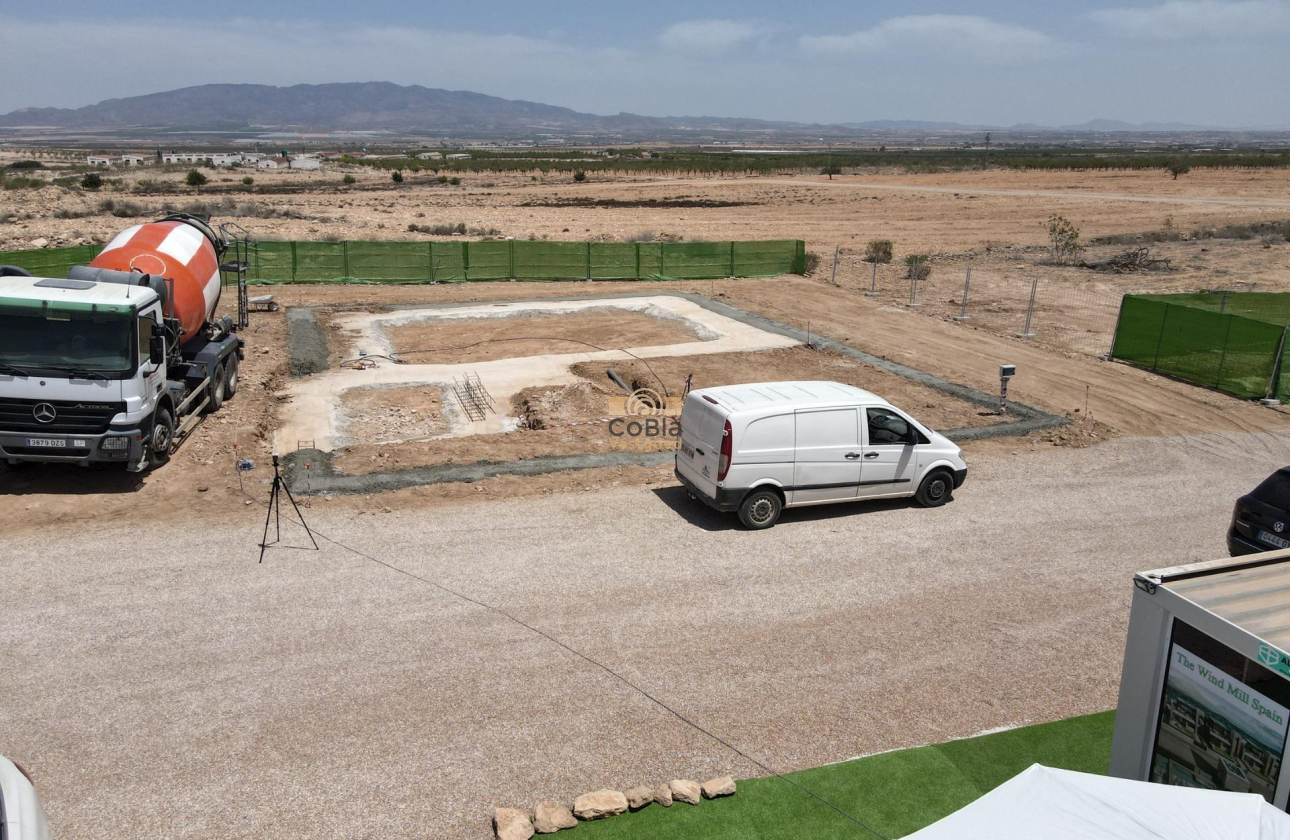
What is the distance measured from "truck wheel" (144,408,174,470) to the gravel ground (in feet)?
6.71

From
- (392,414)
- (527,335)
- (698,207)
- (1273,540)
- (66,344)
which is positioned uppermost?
(698,207)

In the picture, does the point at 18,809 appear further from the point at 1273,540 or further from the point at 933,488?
the point at 933,488

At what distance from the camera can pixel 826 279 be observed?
37250 millimetres

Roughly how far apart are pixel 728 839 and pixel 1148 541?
9.17m

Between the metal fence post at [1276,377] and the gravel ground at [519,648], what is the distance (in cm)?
784

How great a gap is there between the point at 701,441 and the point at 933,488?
3804mm

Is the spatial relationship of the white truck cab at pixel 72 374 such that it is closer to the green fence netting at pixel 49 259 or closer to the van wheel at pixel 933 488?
the van wheel at pixel 933 488

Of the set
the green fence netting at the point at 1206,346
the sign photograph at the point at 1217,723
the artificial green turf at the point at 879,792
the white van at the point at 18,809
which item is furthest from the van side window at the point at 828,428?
the green fence netting at the point at 1206,346

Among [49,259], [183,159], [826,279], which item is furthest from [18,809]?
[183,159]

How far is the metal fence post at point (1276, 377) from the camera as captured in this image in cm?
2064

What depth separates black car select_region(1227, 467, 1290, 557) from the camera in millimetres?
10914

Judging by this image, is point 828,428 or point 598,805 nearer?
point 598,805

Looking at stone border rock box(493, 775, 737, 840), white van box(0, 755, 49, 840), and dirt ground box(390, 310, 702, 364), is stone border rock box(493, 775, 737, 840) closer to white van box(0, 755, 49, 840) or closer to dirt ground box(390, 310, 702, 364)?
white van box(0, 755, 49, 840)

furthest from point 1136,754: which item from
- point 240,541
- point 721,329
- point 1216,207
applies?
point 1216,207
